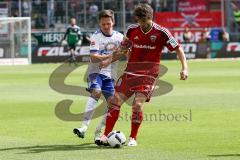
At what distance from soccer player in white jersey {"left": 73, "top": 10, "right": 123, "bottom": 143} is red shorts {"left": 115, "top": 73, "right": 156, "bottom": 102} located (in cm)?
63

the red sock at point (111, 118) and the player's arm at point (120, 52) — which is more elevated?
the player's arm at point (120, 52)

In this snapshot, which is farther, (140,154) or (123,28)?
(123,28)

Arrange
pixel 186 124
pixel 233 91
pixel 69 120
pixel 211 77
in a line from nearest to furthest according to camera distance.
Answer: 1. pixel 186 124
2. pixel 69 120
3. pixel 233 91
4. pixel 211 77

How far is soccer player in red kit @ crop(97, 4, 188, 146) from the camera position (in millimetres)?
12008

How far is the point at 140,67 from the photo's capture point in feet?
39.9

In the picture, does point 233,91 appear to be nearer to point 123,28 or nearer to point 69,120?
point 69,120

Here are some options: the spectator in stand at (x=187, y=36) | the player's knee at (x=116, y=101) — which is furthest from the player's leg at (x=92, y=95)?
the spectator in stand at (x=187, y=36)

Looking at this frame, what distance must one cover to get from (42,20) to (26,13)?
Answer: 1.37m

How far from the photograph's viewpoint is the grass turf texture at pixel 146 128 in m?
11.2

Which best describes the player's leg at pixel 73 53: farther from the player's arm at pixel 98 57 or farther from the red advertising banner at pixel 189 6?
the player's arm at pixel 98 57

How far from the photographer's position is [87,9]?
167 feet

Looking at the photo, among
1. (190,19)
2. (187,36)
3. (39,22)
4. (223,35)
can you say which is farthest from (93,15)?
(223,35)

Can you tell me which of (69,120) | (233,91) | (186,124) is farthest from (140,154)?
(233,91)

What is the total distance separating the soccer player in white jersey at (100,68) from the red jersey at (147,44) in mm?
673
